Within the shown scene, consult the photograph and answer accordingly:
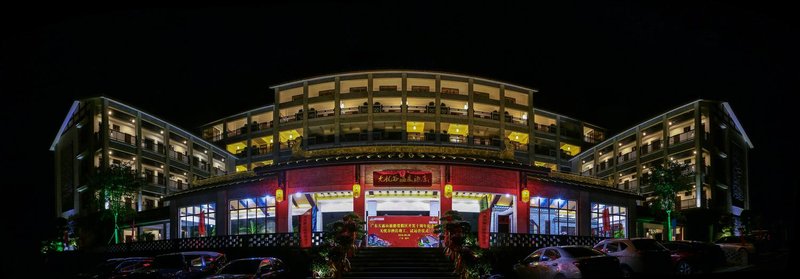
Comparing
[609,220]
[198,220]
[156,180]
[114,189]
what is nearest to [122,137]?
[156,180]

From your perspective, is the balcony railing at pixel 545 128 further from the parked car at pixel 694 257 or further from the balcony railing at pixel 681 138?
the parked car at pixel 694 257

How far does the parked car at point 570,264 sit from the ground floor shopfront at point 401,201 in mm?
8939

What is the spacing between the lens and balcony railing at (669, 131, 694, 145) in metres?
55.3

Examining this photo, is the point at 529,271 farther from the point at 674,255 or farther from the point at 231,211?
the point at 231,211

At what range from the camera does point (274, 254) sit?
2572 cm

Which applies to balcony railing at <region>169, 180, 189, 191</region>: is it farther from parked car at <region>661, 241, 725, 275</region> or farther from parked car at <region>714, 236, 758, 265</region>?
parked car at <region>714, 236, 758, 265</region>

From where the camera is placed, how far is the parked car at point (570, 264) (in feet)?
56.9

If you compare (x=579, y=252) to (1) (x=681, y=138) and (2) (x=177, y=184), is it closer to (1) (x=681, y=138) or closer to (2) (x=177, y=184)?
(1) (x=681, y=138)

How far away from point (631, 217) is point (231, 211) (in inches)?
861

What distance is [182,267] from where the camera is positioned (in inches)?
834

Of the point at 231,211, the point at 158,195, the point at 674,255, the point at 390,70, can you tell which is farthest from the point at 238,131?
the point at 674,255

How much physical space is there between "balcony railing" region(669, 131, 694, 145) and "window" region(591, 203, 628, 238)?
853 inches

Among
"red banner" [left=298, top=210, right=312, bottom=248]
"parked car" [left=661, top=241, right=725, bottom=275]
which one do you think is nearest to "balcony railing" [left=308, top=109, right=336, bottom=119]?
"red banner" [left=298, top=210, right=312, bottom=248]

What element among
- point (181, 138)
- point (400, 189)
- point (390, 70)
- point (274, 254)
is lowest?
point (274, 254)
